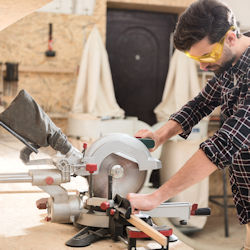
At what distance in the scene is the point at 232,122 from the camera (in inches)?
50.9

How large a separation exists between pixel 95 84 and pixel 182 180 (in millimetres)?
2749

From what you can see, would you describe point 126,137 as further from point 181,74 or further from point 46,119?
point 181,74

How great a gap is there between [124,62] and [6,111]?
355 centimetres

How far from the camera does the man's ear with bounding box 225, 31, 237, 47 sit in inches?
56.1

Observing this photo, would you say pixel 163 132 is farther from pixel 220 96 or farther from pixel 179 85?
pixel 179 85

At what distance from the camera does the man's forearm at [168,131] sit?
1762 mm

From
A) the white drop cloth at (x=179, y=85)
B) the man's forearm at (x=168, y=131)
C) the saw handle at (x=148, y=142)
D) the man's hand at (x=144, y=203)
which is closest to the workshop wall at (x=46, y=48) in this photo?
the white drop cloth at (x=179, y=85)

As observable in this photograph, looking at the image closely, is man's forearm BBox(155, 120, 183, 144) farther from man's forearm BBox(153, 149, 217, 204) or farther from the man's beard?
man's forearm BBox(153, 149, 217, 204)

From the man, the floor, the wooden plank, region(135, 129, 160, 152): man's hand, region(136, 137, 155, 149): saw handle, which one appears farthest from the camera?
region(135, 129, 160, 152): man's hand

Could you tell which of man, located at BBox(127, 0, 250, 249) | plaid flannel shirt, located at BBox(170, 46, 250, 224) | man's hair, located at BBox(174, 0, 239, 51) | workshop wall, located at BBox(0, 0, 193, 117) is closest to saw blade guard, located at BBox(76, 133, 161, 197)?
man, located at BBox(127, 0, 250, 249)

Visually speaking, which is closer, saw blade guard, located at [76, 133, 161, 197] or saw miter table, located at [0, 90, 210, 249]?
saw miter table, located at [0, 90, 210, 249]

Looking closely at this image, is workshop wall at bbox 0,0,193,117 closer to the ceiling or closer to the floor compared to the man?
closer to the ceiling

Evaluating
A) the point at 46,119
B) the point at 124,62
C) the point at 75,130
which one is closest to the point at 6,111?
the point at 46,119

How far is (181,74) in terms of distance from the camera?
4.30 meters
